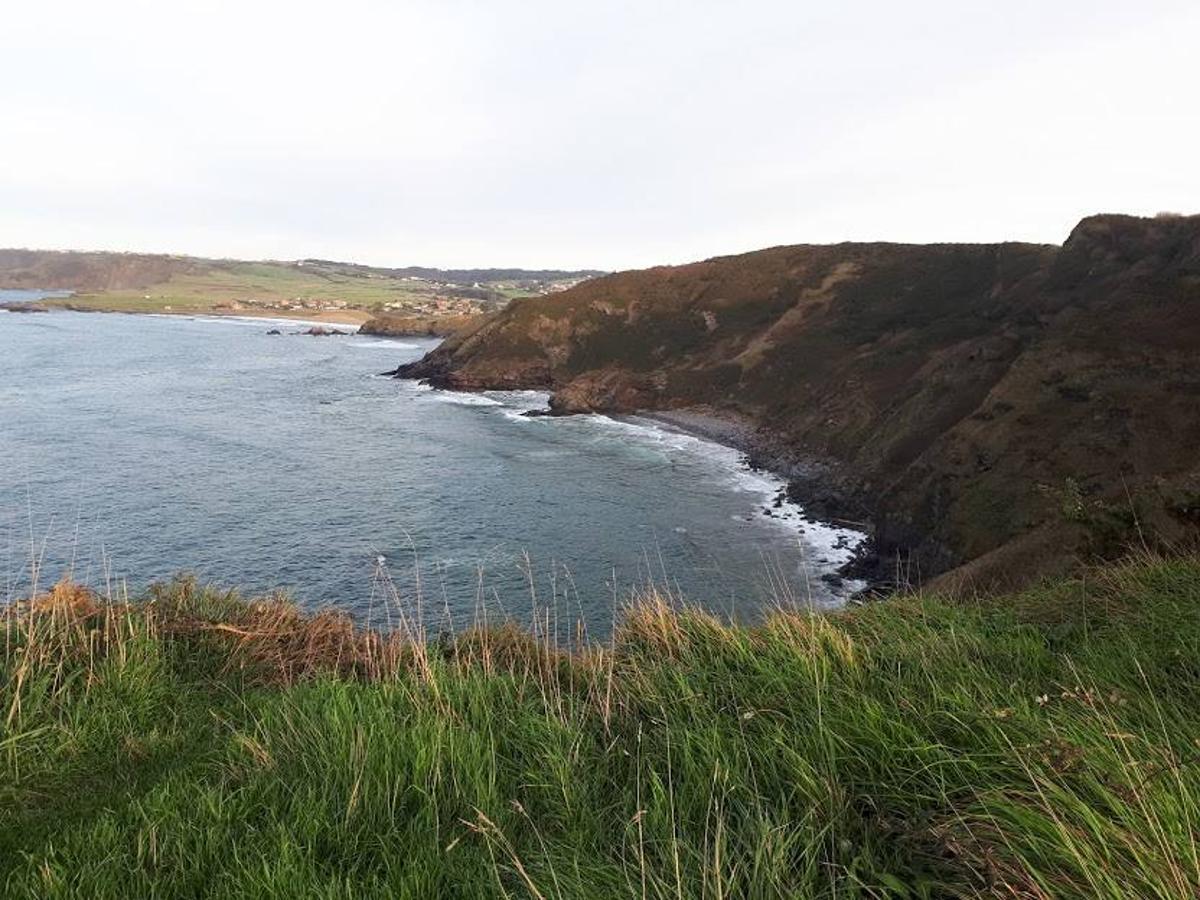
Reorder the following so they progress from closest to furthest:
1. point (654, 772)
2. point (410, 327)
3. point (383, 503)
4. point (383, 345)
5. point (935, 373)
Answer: point (654, 772), point (383, 503), point (935, 373), point (383, 345), point (410, 327)

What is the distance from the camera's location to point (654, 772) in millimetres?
4062

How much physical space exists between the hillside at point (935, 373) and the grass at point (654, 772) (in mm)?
9589

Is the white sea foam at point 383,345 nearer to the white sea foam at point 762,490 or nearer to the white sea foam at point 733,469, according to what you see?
the white sea foam at point 733,469

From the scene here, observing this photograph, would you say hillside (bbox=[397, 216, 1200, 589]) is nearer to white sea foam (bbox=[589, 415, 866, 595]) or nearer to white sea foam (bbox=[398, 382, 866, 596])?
white sea foam (bbox=[589, 415, 866, 595])

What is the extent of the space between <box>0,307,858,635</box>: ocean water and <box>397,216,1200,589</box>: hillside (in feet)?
18.6

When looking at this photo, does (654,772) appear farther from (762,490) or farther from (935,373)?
(935,373)

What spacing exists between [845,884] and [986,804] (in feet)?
2.49

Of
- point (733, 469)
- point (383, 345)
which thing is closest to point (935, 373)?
point (733, 469)

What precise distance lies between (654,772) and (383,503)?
37823 millimetres

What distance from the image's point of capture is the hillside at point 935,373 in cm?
2852

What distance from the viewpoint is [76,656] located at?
21.8 feet

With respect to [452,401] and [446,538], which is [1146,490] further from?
[452,401]

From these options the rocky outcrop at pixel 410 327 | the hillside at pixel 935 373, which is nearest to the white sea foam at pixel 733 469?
the hillside at pixel 935 373

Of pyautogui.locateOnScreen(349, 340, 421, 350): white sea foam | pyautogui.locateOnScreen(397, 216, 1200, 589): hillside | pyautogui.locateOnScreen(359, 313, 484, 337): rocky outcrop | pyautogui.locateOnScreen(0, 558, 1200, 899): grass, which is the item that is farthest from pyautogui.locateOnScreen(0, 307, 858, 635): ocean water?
pyautogui.locateOnScreen(359, 313, 484, 337): rocky outcrop
